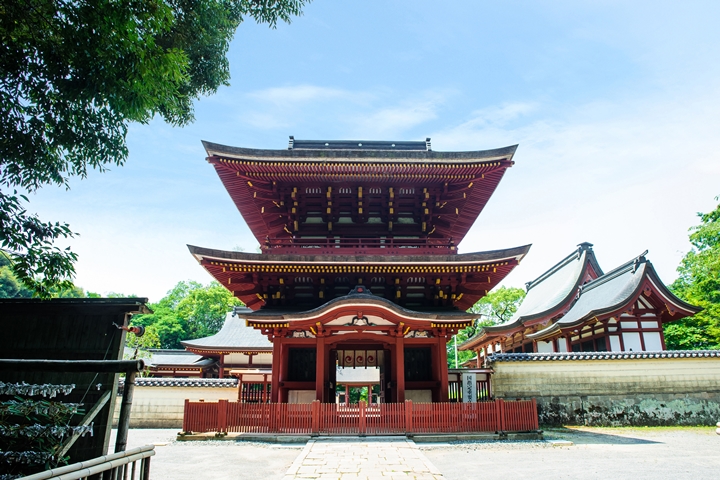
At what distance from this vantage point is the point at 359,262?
47.6 ft

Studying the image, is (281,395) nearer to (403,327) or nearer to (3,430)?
(403,327)

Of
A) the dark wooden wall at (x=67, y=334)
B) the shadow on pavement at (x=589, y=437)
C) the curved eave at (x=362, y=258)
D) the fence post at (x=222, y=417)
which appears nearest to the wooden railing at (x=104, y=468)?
the dark wooden wall at (x=67, y=334)

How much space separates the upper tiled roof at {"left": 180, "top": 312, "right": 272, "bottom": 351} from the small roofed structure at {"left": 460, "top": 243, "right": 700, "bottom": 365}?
48.5 feet

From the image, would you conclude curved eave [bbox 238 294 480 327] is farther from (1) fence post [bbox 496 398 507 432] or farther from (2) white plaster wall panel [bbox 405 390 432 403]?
(2) white plaster wall panel [bbox 405 390 432 403]

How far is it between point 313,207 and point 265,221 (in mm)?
2555

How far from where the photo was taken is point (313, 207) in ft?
55.3

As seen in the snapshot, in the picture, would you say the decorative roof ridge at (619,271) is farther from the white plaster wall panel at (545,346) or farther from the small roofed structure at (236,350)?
the small roofed structure at (236,350)

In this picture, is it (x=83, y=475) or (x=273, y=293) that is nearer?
(x=83, y=475)

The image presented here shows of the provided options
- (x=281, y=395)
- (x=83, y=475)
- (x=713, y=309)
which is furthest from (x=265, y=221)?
(x=713, y=309)

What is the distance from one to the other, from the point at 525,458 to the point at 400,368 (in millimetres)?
5063

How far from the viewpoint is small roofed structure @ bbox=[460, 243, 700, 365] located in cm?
1922

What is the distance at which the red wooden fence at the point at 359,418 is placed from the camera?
41.4ft

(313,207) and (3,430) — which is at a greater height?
(313,207)

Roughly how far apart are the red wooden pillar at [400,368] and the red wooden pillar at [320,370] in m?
2.43
